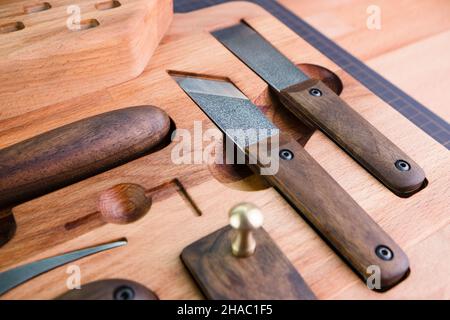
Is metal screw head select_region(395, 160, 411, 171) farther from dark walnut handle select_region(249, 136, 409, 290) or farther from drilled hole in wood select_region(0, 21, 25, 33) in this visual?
drilled hole in wood select_region(0, 21, 25, 33)

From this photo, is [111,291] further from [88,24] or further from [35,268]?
[88,24]

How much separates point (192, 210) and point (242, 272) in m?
0.09

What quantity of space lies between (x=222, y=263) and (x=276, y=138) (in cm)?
16

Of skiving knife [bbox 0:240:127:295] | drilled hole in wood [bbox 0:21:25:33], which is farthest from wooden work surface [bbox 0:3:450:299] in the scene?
drilled hole in wood [bbox 0:21:25:33]

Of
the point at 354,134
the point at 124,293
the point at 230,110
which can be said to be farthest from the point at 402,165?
the point at 124,293

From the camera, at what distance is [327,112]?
0.58 metres

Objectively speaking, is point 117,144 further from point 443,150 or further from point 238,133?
point 443,150

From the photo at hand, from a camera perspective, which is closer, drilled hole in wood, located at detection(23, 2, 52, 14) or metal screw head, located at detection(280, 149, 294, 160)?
metal screw head, located at detection(280, 149, 294, 160)

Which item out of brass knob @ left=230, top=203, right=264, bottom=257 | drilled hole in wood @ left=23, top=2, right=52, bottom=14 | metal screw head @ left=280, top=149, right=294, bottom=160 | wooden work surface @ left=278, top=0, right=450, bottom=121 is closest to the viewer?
brass knob @ left=230, top=203, right=264, bottom=257

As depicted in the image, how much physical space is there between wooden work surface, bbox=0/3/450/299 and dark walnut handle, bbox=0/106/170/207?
0.05ft

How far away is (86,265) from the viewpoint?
17.4 inches

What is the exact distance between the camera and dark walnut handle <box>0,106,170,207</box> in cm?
48

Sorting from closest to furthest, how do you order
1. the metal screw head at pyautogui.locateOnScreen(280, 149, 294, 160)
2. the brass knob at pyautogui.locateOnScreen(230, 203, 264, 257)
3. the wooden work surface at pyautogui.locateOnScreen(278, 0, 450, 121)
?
the brass knob at pyautogui.locateOnScreen(230, 203, 264, 257), the metal screw head at pyautogui.locateOnScreen(280, 149, 294, 160), the wooden work surface at pyautogui.locateOnScreen(278, 0, 450, 121)
